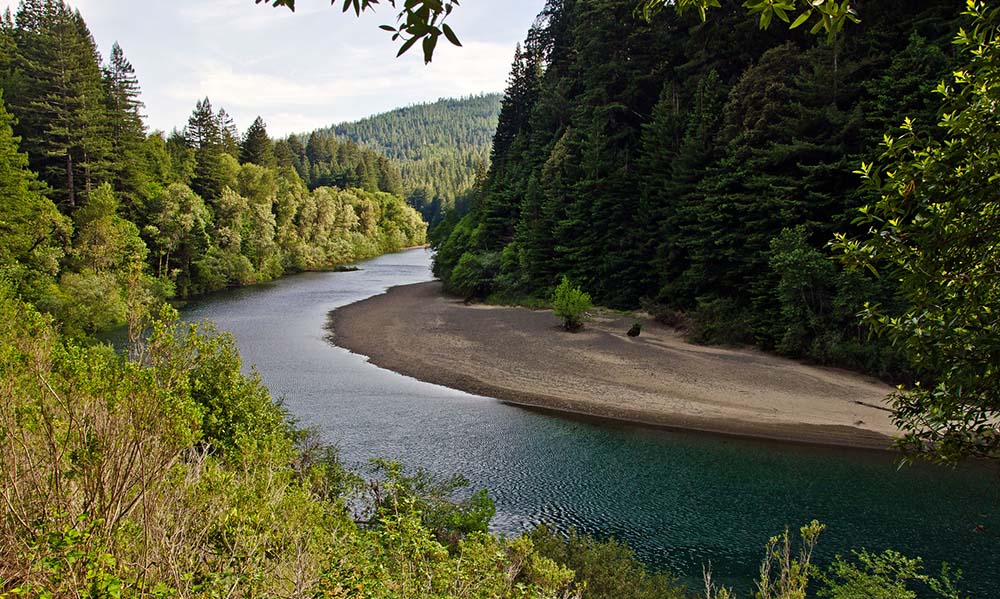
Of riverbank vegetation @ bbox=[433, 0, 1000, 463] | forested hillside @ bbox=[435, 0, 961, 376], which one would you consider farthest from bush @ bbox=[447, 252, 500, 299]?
riverbank vegetation @ bbox=[433, 0, 1000, 463]

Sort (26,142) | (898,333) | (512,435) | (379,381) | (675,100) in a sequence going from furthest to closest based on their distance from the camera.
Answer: (26,142), (675,100), (379,381), (512,435), (898,333)

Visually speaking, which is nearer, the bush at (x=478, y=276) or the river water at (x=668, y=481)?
the river water at (x=668, y=481)

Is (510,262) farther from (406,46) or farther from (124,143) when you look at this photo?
(406,46)

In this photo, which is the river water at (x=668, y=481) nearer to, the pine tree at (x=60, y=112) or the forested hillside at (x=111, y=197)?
the forested hillside at (x=111, y=197)

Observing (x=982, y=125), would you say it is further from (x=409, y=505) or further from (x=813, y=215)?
(x=813, y=215)

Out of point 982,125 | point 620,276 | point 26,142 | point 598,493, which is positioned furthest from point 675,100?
point 26,142

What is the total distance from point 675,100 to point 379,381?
21315mm

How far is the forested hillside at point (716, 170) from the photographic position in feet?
67.5

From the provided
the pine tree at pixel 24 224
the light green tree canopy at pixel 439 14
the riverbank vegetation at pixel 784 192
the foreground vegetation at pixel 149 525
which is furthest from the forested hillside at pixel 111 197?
the riverbank vegetation at pixel 784 192

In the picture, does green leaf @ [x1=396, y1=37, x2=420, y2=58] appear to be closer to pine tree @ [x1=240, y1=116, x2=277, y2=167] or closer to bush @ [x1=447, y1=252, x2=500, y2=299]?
bush @ [x1=447, y1=252, x2=500, y2=299]

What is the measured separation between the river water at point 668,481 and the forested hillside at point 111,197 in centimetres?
787

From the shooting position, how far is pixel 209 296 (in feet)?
134

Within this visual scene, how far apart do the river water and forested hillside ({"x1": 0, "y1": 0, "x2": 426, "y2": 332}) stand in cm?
787

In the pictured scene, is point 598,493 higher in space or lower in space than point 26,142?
lower
